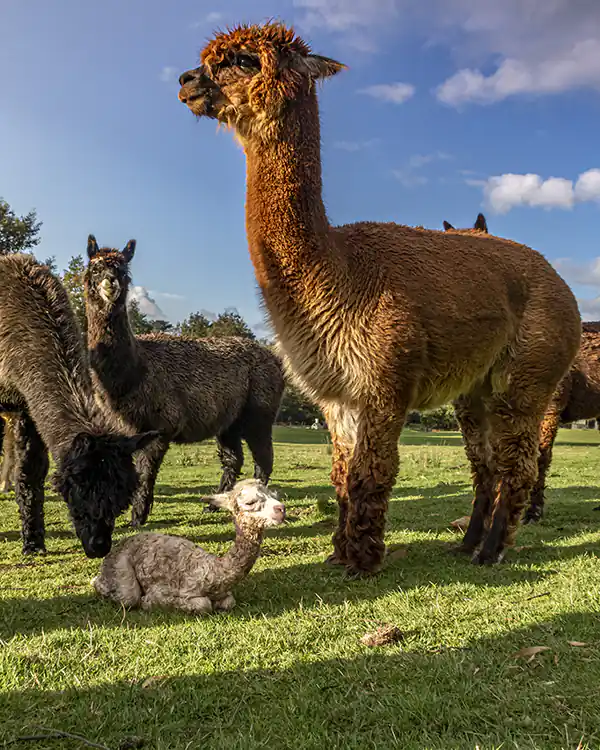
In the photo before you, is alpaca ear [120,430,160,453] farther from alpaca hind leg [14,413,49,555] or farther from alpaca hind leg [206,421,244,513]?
alpaca hind leg [206,421,244,513]

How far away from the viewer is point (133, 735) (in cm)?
244

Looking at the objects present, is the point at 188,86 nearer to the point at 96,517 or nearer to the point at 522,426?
the point at 96,517

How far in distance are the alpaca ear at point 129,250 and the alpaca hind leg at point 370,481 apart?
4134 millimetres

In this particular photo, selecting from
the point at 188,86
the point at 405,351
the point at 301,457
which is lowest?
the point at 301,457

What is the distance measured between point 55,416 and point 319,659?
3313 millimetres

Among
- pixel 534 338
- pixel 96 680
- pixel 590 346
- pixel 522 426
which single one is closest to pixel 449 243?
pixel 534 338

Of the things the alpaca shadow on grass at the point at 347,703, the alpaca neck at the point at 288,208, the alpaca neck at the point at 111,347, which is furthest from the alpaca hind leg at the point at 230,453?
the alpaca shadow on grass at the point at 347,703

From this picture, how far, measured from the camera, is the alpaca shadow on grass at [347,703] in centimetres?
241

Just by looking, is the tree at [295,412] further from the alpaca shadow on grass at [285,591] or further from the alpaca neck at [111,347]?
the alpaca shadow on grass at [285,591]

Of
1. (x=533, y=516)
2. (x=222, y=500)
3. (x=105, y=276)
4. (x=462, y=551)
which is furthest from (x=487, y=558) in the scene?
(x=105, y=276)

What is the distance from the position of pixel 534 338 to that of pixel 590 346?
223 inches

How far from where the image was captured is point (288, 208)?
4742mm

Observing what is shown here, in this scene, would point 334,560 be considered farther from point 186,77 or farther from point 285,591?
point 186,77

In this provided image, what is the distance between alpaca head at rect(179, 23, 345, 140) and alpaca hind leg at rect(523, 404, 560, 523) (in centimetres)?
520
